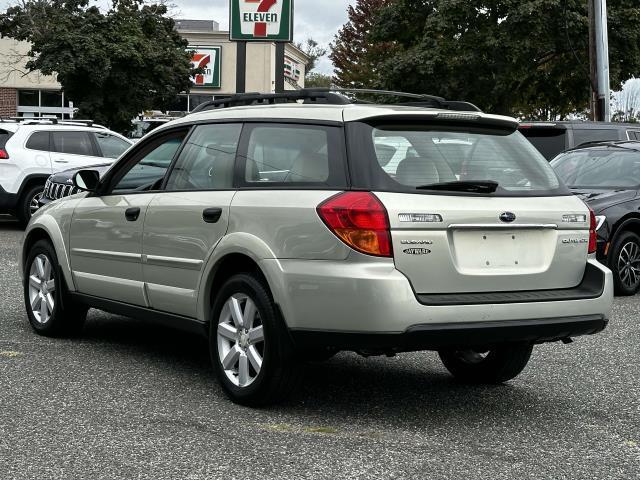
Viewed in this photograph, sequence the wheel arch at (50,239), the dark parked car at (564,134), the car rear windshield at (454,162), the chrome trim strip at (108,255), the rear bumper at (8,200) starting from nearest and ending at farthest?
1. the car rear windshield at (454,162)
2. the chrome trim strip at (108,255)
3. the wheel arch at (50,239)
4. the dark parked car at (564,134)
5. the rear bumper at (8,200)

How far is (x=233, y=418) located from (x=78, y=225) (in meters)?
2.49

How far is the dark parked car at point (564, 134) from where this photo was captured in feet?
51.3

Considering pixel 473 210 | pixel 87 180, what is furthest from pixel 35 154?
pixel 473 210

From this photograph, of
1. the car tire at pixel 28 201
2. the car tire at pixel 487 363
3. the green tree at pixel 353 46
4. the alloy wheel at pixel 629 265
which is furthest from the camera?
the green tree at pixel 353 46

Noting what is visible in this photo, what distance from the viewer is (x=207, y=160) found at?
6.16 m

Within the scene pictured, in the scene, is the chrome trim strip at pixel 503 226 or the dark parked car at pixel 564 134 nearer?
the chrome trim strip at pixel 503 226

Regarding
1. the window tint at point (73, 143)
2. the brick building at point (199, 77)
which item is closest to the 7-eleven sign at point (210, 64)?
the brick building at point (199, 77)

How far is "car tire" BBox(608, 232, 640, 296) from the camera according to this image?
10.9m

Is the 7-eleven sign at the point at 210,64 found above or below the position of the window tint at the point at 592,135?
above

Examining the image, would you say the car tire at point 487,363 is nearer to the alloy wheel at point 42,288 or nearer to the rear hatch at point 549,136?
the alloy wheel at point 42,288

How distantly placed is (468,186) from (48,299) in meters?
3.69

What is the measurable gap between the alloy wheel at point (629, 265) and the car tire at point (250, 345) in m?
6.36

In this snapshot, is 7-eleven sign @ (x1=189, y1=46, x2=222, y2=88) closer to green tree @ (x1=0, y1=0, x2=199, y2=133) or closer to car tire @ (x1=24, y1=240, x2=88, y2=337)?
green tree @ (x1=0, y1=0, x2=199, y2=133)

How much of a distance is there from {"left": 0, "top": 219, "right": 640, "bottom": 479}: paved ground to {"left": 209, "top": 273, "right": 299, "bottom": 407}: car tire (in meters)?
0.13
